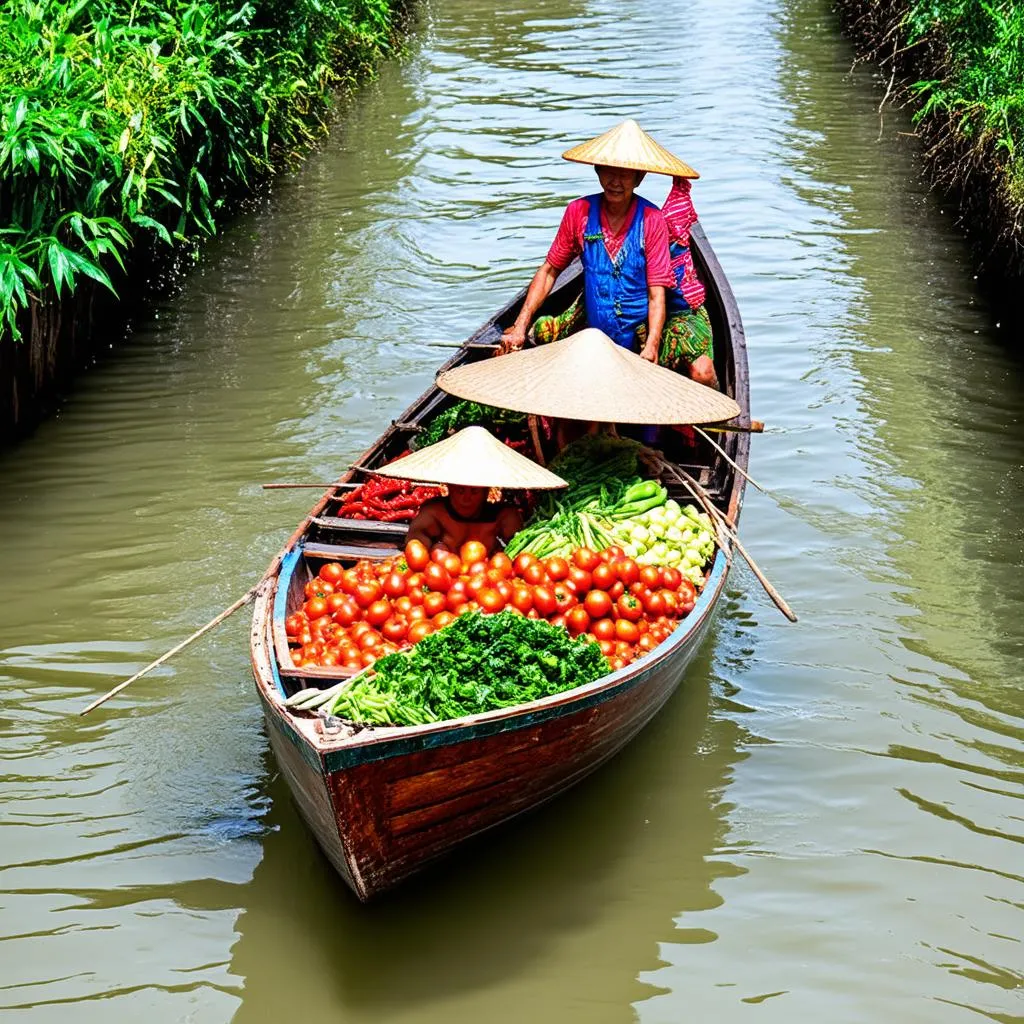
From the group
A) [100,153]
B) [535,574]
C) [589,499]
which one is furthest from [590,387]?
[100,153]

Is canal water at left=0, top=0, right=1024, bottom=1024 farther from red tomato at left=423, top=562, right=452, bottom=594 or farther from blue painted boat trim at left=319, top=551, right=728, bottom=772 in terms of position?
red tomato at left=423, top=562, right=452, bottom=594

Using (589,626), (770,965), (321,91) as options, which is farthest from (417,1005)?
(321,91)

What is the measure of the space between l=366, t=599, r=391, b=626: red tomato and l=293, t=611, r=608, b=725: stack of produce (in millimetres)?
480

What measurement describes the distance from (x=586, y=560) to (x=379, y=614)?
830 millimetres

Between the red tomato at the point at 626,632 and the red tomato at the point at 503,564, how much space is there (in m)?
0.47

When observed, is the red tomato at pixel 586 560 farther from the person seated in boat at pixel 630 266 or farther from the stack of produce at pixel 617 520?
the person seated in boat at pixel 630 266

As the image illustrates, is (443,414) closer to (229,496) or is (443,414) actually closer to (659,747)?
(229,496)

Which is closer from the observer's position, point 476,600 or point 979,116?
point 476,600

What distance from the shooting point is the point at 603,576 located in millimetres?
5316

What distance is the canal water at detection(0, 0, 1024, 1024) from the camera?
15.2 ft

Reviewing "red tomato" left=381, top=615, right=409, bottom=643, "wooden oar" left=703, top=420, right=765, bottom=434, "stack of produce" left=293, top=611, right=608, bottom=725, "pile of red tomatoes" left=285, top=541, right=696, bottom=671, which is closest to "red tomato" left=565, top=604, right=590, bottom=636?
"pile of red tomatoes" left=285, top=541, right=696, bottom=671

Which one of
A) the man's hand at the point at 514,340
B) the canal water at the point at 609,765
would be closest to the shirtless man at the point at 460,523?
the canal water at the point at 609,765

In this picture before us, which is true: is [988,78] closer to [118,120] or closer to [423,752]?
[118,120]

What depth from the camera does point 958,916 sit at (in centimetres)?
486
